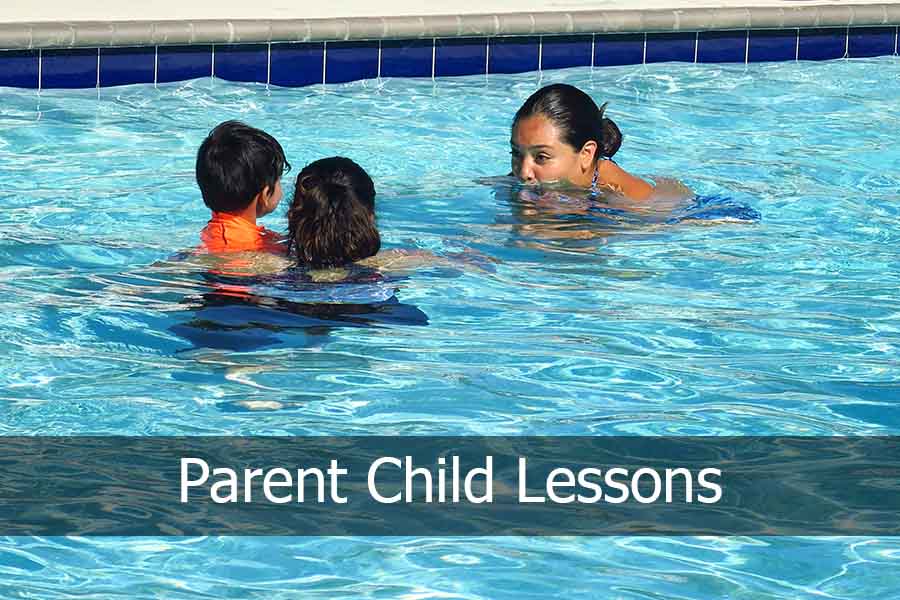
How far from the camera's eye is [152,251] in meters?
6.42

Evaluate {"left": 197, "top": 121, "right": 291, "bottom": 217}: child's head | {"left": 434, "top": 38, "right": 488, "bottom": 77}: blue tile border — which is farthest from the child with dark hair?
{"left": 434, "top": 38, "right": 488, "bottom": 77}: blue tile border

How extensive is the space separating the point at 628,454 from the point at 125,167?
4148 mm

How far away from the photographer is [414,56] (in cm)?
955

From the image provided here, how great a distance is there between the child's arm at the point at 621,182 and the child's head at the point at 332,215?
73.7 inches

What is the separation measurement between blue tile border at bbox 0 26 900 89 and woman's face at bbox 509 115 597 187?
283 cm

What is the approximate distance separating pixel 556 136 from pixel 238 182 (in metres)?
1.72

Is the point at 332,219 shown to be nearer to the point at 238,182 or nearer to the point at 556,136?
the point at 238,182

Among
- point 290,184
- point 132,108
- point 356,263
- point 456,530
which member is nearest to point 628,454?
point 456,530

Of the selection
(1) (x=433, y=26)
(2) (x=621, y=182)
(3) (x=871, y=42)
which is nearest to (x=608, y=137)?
(2) (x=621, y=182)

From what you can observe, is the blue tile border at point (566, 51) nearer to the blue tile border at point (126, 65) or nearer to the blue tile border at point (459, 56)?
the blue tile border at point (459, 56)

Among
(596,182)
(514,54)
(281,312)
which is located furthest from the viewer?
(514,54)

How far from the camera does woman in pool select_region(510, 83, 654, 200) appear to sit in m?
6.69

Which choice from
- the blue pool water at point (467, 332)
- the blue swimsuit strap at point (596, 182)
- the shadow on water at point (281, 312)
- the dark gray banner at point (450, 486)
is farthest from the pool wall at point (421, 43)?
the dark gray banner at point (450, 486)

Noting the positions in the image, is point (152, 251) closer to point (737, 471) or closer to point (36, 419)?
point (36, 419)
